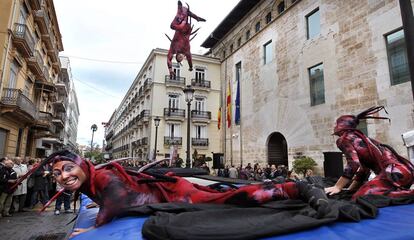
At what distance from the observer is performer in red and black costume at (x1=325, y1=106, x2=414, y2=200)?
2979mm

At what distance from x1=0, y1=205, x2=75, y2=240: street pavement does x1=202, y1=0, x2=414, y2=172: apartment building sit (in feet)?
35.7

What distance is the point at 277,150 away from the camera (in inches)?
699

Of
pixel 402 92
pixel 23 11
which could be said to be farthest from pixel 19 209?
pixel 402 92

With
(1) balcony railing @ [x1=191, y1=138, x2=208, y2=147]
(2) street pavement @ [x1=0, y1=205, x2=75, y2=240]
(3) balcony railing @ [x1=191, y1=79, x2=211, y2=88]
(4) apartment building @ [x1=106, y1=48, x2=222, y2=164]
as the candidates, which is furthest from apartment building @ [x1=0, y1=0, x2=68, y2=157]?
(3) balcony railing @ [x1=191, y1=79, x2=211, y2=88]

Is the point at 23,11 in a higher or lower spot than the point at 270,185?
higher

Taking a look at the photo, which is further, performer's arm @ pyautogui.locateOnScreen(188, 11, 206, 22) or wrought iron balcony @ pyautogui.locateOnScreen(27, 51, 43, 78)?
wrought iron balcony @ pyautogui.locateOnScreen(27, 51, 43, 78)

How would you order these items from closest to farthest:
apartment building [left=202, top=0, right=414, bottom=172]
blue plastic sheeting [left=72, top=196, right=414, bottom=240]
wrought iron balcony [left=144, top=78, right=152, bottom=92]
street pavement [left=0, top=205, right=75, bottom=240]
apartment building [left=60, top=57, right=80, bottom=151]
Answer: blue plastic sheeting [left=72, top=196, right=414, bottom=240] → street pavement [left=0, top=205, right=75, bottom=240] → apartment building [left=202, top=0, right=414, bottom=172] → wrought iron balcony [left=144, top=78, right=152, bottom=92] → apartment building [left=60, top=57, right=80, bottom=151]

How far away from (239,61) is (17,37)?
14504 millimetres

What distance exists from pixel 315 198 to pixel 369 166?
1654 mm

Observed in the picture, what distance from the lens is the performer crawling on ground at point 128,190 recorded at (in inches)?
Result: 89.3

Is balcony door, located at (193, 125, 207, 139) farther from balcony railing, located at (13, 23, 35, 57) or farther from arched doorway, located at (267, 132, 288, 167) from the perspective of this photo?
balcony railing, located at (13, 23, 35, 57)

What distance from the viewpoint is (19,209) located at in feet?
28.6

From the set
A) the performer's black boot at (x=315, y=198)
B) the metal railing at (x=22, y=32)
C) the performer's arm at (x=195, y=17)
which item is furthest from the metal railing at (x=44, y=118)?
the performer's black boot at (x=315, y=198)

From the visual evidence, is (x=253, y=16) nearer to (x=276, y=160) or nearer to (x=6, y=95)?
(x=276, y=160)
